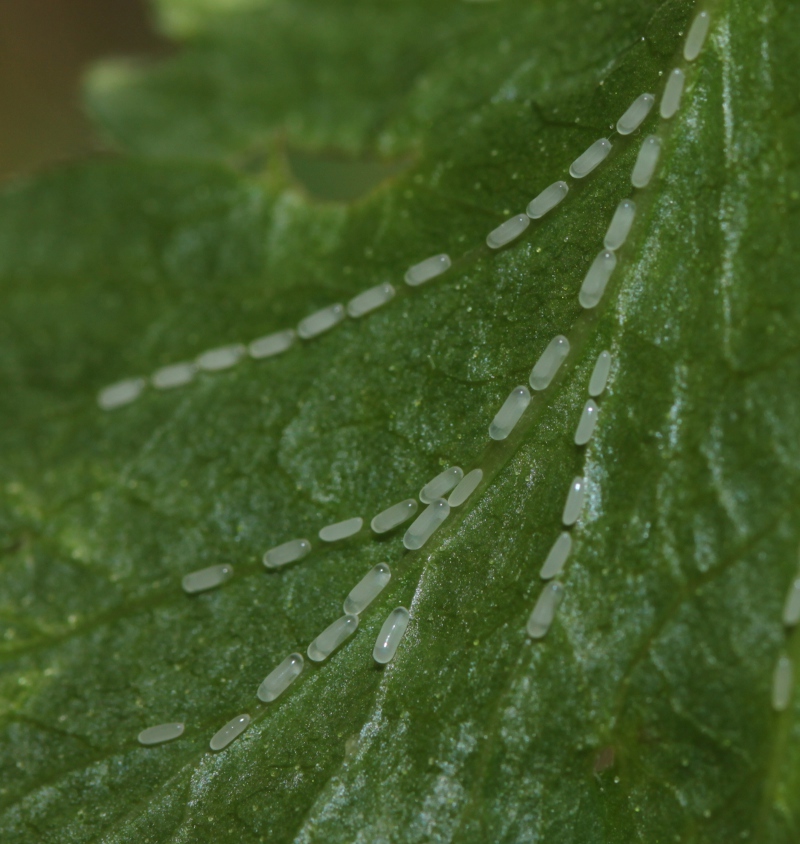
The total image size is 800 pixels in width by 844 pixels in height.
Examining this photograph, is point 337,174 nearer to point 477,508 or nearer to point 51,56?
point 477,508

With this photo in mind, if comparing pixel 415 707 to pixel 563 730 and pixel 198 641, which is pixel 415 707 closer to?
pixel 563 730

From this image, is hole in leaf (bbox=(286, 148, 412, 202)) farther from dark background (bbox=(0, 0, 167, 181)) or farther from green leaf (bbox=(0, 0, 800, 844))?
dark background (bbox=(0, 0, 167, 181))

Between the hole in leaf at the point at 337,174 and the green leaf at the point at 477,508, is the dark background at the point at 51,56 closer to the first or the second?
the hole in leaf at the point at 337,174

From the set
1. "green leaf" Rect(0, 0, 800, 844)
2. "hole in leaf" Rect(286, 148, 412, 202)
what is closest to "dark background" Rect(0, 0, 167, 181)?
"hole in leaf" Rect(286, 148, 412, 202)

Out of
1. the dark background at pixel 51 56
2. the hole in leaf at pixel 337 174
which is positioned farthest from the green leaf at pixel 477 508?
the dark background at pixel 51 56

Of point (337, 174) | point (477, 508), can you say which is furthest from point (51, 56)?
point (477, 508)

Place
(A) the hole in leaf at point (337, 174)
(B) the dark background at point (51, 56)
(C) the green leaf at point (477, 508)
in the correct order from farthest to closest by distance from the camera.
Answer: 1. (B) the dark background at point (51, 56)
2. (A) the hole in leaf at point (337, 174)
3. (C) the green leaf at point (477, 508)

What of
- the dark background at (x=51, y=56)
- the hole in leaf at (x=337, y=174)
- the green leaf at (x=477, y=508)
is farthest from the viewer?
the dark background at (x=51, y=56)
